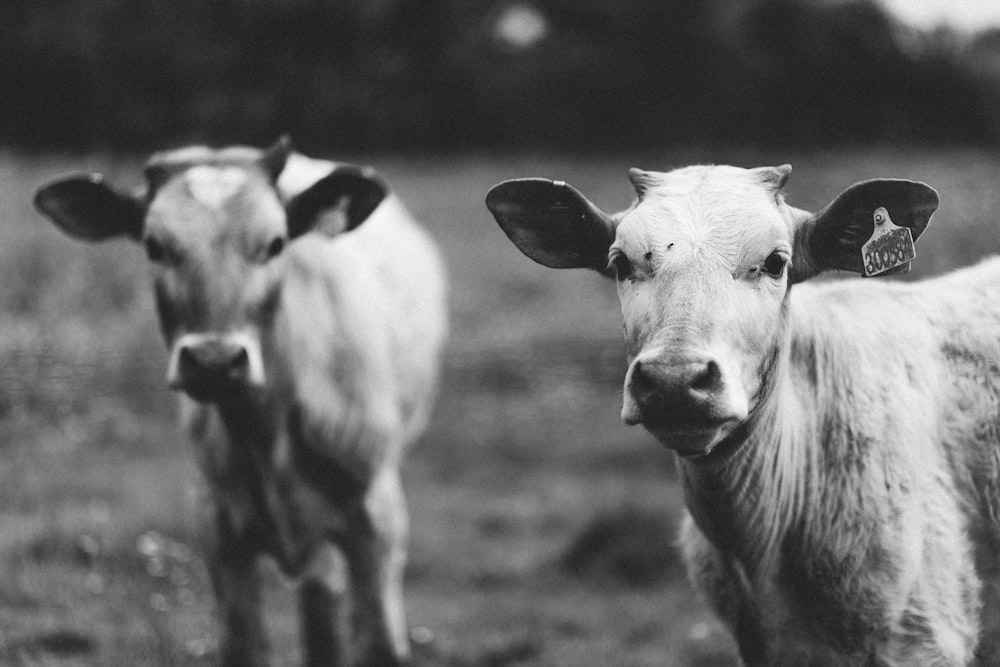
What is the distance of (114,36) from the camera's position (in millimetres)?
22891

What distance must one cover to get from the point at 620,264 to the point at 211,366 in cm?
161

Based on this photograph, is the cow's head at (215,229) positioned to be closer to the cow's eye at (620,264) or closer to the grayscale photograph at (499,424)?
the grayscale photograph at (499,424)

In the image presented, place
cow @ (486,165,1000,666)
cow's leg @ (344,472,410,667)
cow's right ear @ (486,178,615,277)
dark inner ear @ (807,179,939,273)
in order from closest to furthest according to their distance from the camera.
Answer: cow @ (486,165,1000,666)
dark inner ear @ (807,179,939,273)
cow's right ear @ (486,178,615,277)
cow's leg @ (344,472,410,667)

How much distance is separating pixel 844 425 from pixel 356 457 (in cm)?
226

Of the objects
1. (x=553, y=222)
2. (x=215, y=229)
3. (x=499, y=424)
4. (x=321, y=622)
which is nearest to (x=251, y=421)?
(x=215, y=229)

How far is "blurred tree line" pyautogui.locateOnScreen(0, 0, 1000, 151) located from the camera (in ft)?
73.1

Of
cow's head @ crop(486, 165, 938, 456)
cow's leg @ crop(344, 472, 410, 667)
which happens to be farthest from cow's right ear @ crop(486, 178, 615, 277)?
cow's leg @ crop(344, 472, 410, 667)

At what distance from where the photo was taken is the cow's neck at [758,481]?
11.1 feet

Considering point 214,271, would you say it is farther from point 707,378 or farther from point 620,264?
point 707,378

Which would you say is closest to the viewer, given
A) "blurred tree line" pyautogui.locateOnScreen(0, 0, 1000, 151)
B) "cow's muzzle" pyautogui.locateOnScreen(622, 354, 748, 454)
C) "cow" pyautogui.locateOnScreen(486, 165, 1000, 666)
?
"cow's muzzle" pyautogui.locateOnScreen(622, 354, 748, 454)

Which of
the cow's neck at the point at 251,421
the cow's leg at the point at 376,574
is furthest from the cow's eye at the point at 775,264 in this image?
the cow's leg at the point at 376,574

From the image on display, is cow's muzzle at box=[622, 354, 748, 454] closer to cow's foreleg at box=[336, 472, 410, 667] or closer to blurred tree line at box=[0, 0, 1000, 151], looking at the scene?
cow's foreleg at box=[336, 472, 410, 667]

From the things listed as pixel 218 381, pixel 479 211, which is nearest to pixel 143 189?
pixel 218 381

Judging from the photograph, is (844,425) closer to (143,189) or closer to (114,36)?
(143,189)
